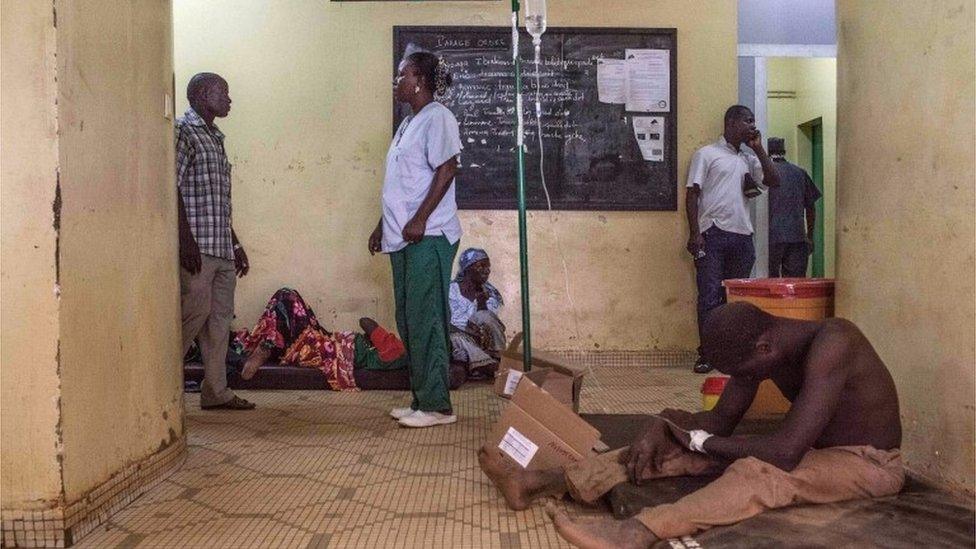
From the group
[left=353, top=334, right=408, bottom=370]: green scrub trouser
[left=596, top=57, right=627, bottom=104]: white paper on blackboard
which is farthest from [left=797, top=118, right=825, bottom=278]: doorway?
[left=353, top=334, right=408, bottom=370]: green scrub trouser

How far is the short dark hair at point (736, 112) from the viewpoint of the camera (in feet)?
19.1

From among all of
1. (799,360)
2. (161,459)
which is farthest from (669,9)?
(161,459)

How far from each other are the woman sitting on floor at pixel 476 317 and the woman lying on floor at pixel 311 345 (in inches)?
16.2

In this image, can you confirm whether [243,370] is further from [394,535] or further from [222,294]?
[394,535]

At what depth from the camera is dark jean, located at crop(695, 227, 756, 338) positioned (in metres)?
5.83

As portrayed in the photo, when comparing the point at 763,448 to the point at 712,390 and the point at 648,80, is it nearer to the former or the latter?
the point at 712,390

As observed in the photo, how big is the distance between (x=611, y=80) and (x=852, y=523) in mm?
4287

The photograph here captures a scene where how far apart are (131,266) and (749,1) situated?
4837mm

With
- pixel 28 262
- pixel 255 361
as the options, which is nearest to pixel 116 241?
pixel 28 262

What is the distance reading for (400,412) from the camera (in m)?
4.28

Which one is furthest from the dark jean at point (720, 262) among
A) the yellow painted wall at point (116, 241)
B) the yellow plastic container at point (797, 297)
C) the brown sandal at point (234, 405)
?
the yellow painted wall at point (116, 241)

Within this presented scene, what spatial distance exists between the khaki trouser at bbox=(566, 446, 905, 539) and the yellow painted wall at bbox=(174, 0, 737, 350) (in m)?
3.63

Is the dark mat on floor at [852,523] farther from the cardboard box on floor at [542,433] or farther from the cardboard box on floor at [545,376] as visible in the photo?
the cardboard box on floor at [545,376]

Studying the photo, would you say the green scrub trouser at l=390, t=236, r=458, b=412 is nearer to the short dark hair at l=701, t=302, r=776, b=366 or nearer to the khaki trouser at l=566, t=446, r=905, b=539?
the short dark hair at l=701, t=302, r=776, b=366
